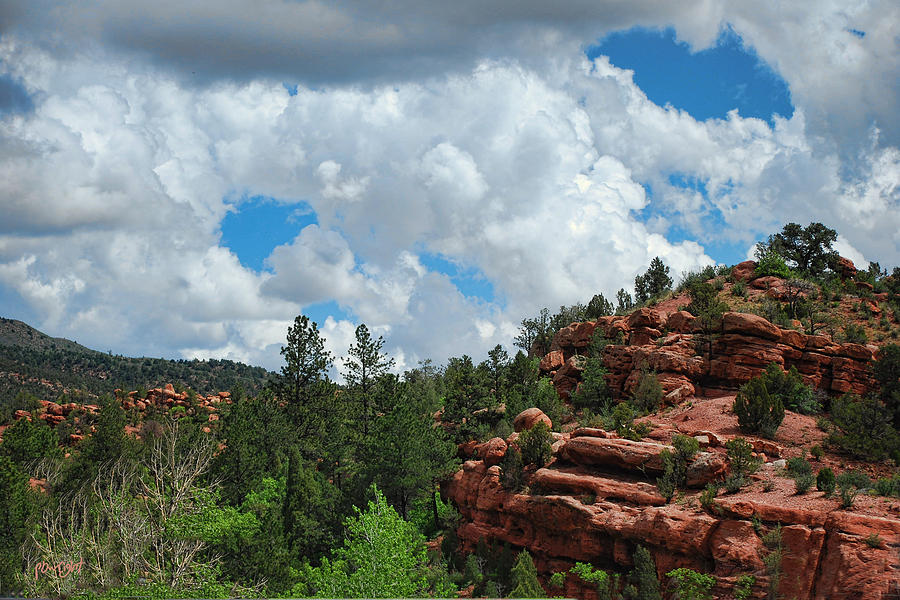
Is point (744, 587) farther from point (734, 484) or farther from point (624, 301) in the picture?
point (624, 301)

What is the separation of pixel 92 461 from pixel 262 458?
48.7ft

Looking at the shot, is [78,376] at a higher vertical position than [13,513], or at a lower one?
higher

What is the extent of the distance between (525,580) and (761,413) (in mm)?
15513

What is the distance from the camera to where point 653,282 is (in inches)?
2672

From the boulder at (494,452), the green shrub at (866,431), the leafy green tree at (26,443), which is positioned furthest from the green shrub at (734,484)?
the leafy green tree at (26,443)

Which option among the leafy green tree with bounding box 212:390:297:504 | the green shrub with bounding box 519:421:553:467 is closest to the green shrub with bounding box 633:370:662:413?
the green shrub with bounding box 519:421:553:467

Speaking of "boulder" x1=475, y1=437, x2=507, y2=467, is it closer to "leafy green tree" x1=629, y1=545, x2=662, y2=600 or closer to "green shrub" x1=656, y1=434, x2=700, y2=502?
"green shrub" x1=656, y1=434, x2=700, y2=502

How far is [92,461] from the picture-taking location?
152ft

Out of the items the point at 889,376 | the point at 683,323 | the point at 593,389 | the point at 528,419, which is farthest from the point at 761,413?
the point at 683,323

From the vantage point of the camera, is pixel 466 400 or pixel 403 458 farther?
pixel 466 400

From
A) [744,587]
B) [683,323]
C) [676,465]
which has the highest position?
[683,323]

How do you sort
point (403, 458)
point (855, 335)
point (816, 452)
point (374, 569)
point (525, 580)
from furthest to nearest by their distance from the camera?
point (855, 335) → point (403, 458) → point (816, 452) → point (374, 569) → point (525, 580)

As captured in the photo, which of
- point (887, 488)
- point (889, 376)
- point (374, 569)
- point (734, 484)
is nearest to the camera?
point (887, 488)

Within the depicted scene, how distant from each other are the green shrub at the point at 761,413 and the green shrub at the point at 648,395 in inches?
233
